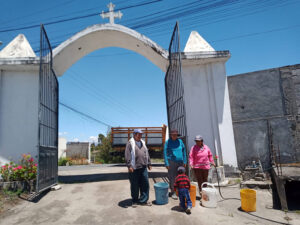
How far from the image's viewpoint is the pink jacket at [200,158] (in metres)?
4.77

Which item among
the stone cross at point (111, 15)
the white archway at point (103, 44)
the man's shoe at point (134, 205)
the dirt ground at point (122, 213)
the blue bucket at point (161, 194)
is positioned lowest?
the dirt ground at point (122, 213)

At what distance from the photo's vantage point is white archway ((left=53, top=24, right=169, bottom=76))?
6.91 meters

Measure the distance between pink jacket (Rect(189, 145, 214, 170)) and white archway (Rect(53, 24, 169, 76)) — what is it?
133 inches

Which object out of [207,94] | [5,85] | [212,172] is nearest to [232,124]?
[207,94]

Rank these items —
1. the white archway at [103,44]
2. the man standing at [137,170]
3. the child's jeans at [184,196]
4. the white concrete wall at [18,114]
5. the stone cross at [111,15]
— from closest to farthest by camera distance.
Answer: the child's jeans at [184,196], the man standing at [137,170], the white concrete wall at [18,114], the white archway at [103,44], the stone cross at [111,15]

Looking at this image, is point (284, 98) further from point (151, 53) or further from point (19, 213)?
point (19, 213)

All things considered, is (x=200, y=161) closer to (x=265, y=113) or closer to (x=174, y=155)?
(x=174, y=155)

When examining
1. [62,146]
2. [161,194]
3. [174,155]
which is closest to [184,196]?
[161,194]

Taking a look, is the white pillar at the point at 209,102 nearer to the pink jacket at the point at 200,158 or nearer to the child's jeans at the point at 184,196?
the pink jacket at the point at 200,158

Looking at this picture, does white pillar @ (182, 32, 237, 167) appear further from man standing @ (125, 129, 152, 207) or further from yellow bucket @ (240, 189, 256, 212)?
man standing @ (125, 129, 152, 207)

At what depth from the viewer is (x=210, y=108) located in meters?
6.88

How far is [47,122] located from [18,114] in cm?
141

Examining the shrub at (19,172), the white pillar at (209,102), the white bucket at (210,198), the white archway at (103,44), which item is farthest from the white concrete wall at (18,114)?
the white bucket at (210,198)

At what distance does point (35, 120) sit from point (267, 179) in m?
7.52
